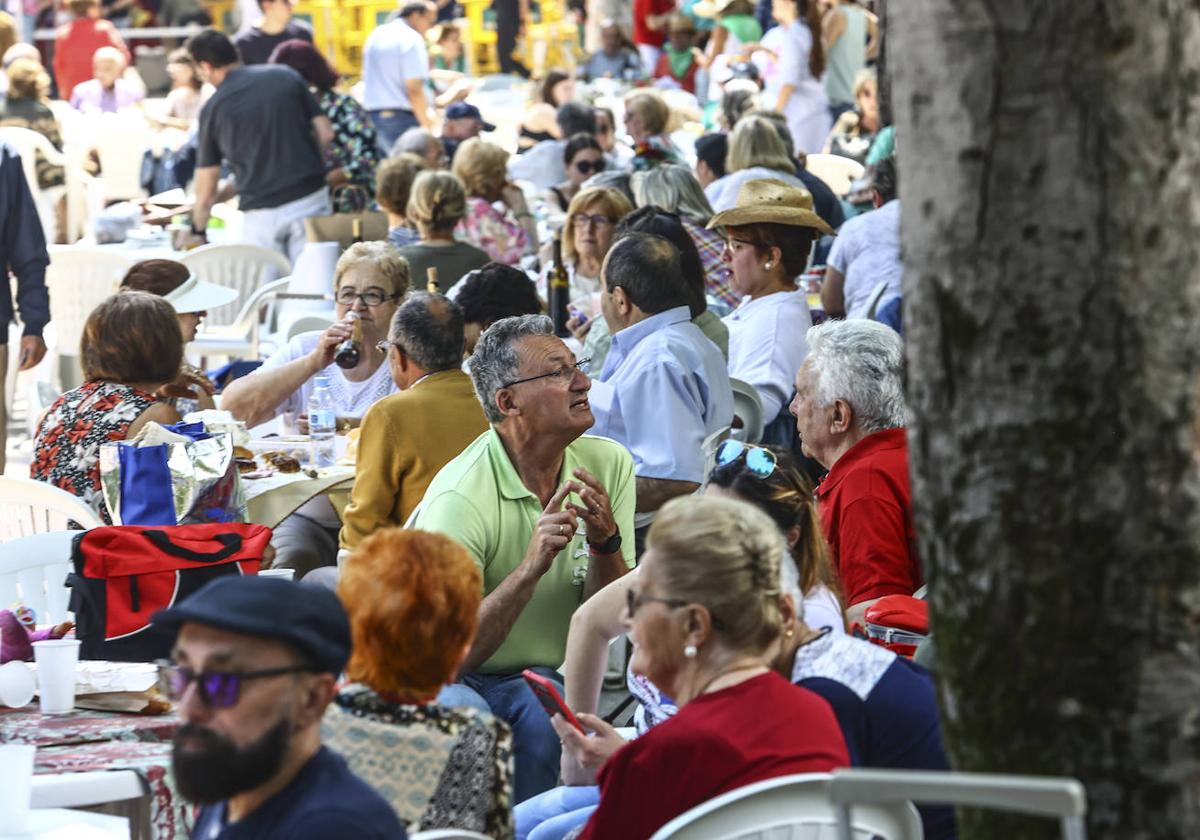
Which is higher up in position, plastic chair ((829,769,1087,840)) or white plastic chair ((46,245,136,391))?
plastic chair ((829,769,1087,840))

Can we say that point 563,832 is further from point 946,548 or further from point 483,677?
point 946,548

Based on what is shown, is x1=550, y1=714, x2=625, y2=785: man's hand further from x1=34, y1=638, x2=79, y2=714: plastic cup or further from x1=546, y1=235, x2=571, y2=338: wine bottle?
x1=546, y1=235, x2=571, y2=338: wine bottle

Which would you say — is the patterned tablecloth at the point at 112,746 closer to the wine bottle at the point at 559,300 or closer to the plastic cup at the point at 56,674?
the plastic cup at the point at 56,674

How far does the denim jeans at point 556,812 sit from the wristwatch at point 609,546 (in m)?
0.66

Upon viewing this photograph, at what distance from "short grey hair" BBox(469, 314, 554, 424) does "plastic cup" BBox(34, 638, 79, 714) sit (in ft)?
3.98

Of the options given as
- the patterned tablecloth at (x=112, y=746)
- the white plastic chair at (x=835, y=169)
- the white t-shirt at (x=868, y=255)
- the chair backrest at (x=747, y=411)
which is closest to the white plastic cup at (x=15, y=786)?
the patterned tablecloth at (x=112, y=746)

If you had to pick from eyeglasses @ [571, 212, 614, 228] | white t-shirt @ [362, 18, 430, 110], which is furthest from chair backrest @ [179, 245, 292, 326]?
white t-shirt @ [362, 18, 430, 110]

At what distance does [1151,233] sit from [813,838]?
1.09m

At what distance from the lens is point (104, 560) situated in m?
3.67

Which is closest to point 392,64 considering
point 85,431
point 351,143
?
point 351,143

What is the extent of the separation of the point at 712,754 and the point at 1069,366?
1042 mm

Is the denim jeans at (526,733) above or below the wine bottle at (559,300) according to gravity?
below

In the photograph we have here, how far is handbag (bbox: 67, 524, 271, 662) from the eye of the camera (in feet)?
12.0

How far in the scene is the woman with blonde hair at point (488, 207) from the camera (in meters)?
8.94
